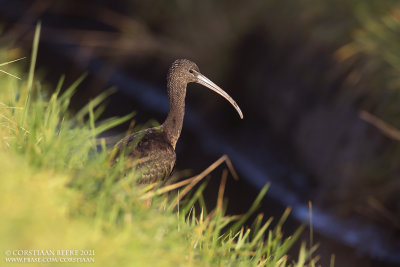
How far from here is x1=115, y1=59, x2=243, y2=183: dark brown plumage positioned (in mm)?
4820

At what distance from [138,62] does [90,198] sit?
35.0 feet

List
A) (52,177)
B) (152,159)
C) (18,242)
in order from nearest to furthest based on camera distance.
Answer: (18,242) → (52,177) → (152,159)

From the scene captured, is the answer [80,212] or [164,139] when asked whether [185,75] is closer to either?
[164,139]

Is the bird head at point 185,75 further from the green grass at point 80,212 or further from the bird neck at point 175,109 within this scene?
the green grass at point 80,212

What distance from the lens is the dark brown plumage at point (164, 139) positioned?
→ 4820mm

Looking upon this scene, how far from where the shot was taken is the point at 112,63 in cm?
1413

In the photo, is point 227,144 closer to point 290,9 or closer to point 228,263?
point 290,9

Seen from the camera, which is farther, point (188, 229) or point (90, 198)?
point (188, 229)

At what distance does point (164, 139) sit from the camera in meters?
5.14

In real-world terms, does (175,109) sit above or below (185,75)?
below

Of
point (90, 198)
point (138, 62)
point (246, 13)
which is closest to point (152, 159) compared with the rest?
point (90, 198)

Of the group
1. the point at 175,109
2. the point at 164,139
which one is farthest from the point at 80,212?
the point at 175,109

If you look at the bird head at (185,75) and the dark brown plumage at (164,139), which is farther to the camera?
the bird head at (185,75)

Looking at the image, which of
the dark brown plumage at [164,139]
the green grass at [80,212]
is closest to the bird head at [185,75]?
the dark brown plumage at [164,139]
